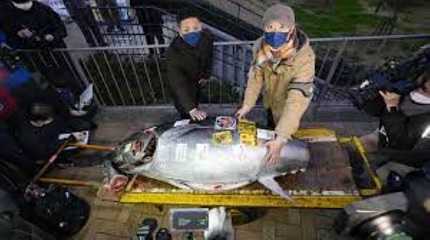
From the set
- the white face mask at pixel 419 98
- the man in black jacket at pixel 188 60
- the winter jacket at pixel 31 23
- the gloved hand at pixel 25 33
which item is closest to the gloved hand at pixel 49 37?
the winter jacket at pixel 31 23

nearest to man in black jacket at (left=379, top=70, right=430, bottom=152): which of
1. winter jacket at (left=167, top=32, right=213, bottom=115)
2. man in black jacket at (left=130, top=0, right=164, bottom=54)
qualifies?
winter jacket at (left=167, top=32, right=213, bottom=115)

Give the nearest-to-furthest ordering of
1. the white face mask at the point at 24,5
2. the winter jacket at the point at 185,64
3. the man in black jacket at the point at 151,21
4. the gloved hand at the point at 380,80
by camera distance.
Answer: the gloved hand at the point at 380,80 < the winter jacket at the point at 185,64 < the white face mask at the point at 24,5 < the man in black jacket at the point at 151,21

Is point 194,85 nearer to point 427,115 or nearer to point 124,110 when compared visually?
point 124,110

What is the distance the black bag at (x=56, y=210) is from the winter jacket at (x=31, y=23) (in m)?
1.88

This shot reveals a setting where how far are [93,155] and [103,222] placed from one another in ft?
3.08

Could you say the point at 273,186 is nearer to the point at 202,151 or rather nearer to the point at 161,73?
the point at 202,151

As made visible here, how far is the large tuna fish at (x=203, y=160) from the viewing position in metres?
3.36

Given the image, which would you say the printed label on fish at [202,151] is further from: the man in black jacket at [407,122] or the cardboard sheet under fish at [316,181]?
the man in black jacket at [407,122]

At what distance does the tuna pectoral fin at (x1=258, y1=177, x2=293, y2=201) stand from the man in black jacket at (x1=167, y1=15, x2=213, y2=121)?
0.82 meters

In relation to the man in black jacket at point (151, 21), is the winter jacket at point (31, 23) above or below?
above

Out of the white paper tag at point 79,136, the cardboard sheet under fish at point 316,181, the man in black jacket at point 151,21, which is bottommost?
the man in black jacket at point 151,21

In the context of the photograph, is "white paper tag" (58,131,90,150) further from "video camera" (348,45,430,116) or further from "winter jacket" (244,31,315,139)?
"video camera" (348,45,430,116)

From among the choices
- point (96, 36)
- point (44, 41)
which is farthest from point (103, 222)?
point (96, 36)

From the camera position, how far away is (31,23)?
477 cm
